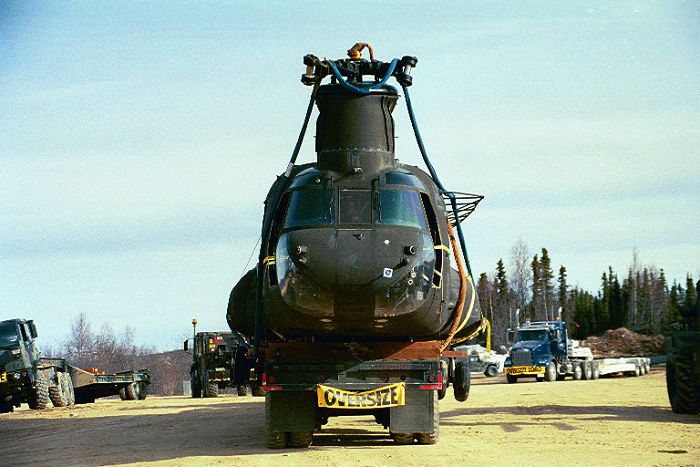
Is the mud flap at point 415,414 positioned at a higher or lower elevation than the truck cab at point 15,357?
lower

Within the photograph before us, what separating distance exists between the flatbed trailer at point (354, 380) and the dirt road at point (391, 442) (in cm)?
43

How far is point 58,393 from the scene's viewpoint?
3384 centimetres

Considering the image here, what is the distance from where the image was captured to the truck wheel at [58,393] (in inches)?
1326

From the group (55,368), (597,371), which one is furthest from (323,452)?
(597,371)

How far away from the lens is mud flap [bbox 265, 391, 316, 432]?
45.6 feet

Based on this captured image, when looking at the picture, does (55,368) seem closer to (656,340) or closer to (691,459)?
(691,459)

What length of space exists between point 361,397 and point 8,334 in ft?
66.0

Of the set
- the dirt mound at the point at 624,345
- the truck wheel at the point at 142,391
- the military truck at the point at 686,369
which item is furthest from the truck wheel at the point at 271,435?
the dirt mound at the point at 624,345

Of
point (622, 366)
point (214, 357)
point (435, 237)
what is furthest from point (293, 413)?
point (622, 366)

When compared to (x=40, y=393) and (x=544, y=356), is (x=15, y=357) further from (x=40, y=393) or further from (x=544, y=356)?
(x=544, y=356)

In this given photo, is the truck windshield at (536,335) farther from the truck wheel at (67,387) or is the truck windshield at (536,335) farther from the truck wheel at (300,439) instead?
the truck wheel at (300,439)

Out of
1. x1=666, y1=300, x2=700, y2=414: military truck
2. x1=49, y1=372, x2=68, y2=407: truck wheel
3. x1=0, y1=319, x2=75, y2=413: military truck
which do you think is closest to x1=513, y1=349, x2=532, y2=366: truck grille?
x1=49, y1=372, x2=68, y2=407: truck wheel

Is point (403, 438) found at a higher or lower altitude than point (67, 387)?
lower

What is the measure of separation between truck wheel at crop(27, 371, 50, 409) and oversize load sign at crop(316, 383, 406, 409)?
1999cm
